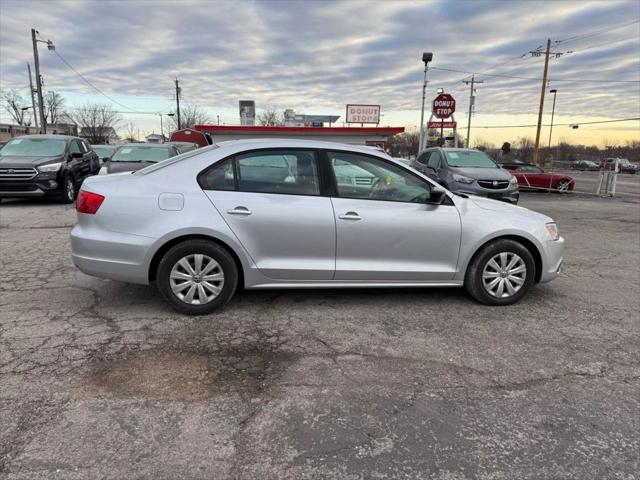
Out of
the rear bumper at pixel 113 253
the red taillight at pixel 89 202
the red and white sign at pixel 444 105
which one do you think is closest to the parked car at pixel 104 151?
the red and white sign at pixel 444 105

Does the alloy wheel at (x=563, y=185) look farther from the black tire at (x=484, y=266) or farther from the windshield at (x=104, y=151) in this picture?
the windshield at (x=104, y=151)

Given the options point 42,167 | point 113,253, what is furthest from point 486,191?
point 42,167

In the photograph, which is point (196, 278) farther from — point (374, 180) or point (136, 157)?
point (136, 157)

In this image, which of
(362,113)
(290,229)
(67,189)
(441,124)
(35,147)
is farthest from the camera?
(362,113)

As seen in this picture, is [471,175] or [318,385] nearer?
[318,385]

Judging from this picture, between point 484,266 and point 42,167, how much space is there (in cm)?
1077

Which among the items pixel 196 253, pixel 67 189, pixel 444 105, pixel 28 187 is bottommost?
pixel 67 189

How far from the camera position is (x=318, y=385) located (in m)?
3.18

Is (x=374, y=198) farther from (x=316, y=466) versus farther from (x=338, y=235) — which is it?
(x=316, y=466)

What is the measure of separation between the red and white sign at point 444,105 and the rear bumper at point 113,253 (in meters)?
17.6

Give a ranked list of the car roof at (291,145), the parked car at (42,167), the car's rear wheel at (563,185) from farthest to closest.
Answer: the car's rear wheel at (563,185) → the parked car at (42,167) → the car roof at (291,145)

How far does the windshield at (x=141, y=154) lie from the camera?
12.2 m

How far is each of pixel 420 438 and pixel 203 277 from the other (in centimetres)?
238

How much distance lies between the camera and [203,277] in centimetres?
421
